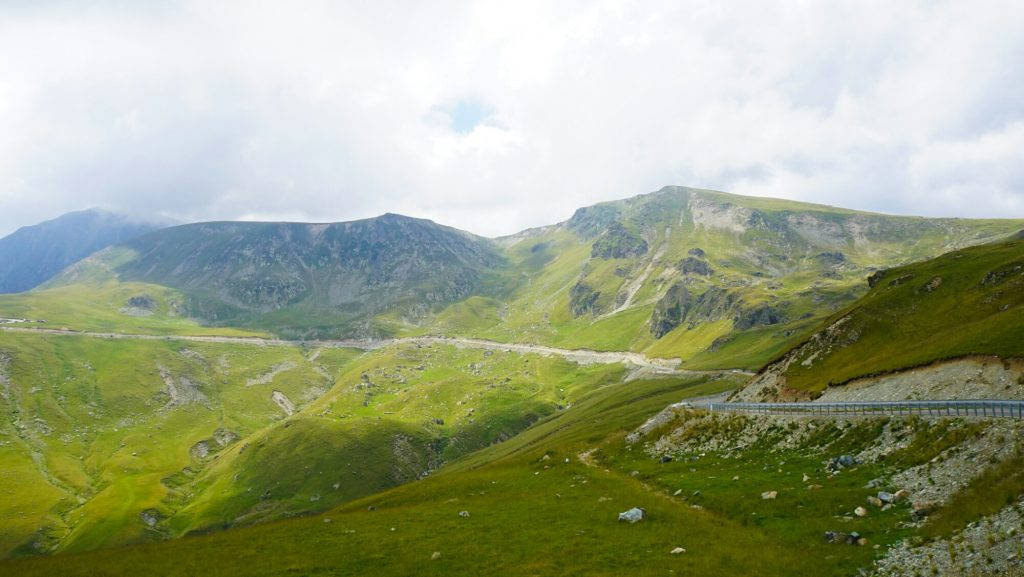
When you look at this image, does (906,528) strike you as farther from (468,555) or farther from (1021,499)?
(468,555)

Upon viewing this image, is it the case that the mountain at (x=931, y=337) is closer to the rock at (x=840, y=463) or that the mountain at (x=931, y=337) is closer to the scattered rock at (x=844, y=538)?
the rock at (x=840, y=463)

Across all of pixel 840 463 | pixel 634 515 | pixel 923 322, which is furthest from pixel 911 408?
pixel 923 322

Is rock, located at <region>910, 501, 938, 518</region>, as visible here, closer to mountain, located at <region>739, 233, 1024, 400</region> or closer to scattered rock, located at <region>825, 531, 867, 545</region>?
scattered rock, located at <region>825, 531, 867, 545</region>

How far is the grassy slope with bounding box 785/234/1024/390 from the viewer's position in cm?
5309

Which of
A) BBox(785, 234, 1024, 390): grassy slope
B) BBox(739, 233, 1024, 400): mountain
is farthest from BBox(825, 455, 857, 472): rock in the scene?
BBox(785, 234, 1024, 390): grassy slope

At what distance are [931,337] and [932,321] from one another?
13421 mm

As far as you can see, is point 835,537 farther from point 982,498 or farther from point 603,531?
point 603,531

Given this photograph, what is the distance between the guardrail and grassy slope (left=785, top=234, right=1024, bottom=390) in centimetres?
1386

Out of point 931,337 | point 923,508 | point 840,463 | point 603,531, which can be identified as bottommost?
point 603,531

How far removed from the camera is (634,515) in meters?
37.1

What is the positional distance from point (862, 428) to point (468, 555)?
33.2 meters

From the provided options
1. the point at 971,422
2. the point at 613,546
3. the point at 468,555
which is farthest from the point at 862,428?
the point at 468,555

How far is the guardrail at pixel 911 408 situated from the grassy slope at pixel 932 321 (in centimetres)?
1386

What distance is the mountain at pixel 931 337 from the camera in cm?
4734
